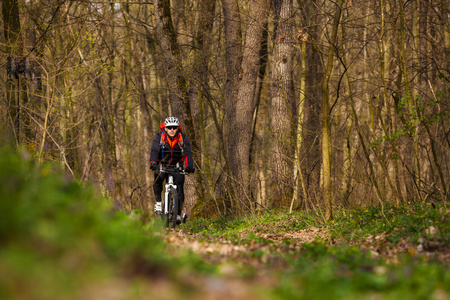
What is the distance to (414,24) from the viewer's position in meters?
12.7

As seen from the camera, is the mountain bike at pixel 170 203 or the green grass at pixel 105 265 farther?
the mountain bike at pixel 170 203

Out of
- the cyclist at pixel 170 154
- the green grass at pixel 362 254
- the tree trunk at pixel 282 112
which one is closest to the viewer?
the green grass at pixel 362 254

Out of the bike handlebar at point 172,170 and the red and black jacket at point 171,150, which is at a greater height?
the red and black jacket at point 171,150

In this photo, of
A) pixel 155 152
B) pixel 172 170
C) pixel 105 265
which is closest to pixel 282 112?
pixel 172 170

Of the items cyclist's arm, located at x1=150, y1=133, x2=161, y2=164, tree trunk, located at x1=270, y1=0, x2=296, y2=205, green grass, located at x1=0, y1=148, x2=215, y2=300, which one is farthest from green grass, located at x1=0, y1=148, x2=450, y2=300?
tree trunk, located at x1=270, y1=0, x2=296, y2=205

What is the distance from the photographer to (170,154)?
9.62 m

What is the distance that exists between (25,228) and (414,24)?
1217 cm

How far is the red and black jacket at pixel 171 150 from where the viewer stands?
9484 millimetres

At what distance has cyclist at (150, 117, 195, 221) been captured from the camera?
371 inches

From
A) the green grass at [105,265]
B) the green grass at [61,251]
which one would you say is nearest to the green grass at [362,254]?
the green grass at [105,265]

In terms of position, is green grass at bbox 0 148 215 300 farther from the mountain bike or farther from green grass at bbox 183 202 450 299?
the mountain bike

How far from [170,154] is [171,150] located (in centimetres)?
10

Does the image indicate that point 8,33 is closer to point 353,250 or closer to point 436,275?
point 353,250

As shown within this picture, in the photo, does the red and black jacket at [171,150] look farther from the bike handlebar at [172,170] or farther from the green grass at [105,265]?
the green grass at [105,265]
